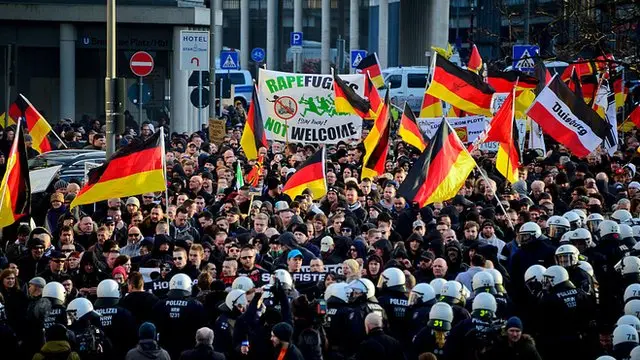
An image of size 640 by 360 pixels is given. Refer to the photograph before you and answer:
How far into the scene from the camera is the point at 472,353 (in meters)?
12.5

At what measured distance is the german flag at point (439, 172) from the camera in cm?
1817

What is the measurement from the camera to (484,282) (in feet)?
45.1

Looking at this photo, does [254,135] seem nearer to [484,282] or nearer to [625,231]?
[625,231]

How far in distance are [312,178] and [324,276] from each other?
647 cm

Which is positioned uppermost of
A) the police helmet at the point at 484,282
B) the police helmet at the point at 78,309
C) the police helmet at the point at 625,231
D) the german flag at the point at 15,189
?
the german flag at the point at 15,189

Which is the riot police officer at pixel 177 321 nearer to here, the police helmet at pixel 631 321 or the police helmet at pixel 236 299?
the police helmet at pixel 236 299

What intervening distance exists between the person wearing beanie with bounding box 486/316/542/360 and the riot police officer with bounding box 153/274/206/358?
268 centimetres

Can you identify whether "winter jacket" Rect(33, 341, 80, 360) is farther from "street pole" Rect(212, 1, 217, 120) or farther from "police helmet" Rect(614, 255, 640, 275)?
"street pole" Rect(212, 1, 217, 120)

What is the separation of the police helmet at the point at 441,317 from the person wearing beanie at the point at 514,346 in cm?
48

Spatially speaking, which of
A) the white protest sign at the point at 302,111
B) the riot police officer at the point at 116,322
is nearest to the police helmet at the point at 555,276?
the riot police officer at the point at 116,322

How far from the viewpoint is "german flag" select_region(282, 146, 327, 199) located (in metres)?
21.6

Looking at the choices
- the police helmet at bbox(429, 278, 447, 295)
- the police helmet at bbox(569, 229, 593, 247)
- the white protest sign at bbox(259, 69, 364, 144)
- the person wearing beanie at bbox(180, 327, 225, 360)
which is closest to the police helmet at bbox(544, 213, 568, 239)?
the police helmet at bbox(569, 229, 593, 247)

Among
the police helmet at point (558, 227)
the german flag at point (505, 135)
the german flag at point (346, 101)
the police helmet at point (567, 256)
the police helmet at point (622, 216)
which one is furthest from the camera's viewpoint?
the german flag at point (346, 101)

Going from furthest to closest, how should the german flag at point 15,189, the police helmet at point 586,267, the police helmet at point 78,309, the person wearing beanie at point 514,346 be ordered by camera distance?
1. the german flag at point 15,189
2. the police helmet at point 586,267
3. the police helmet at point 78,309
4. the person wearing beanie at point 514,346
